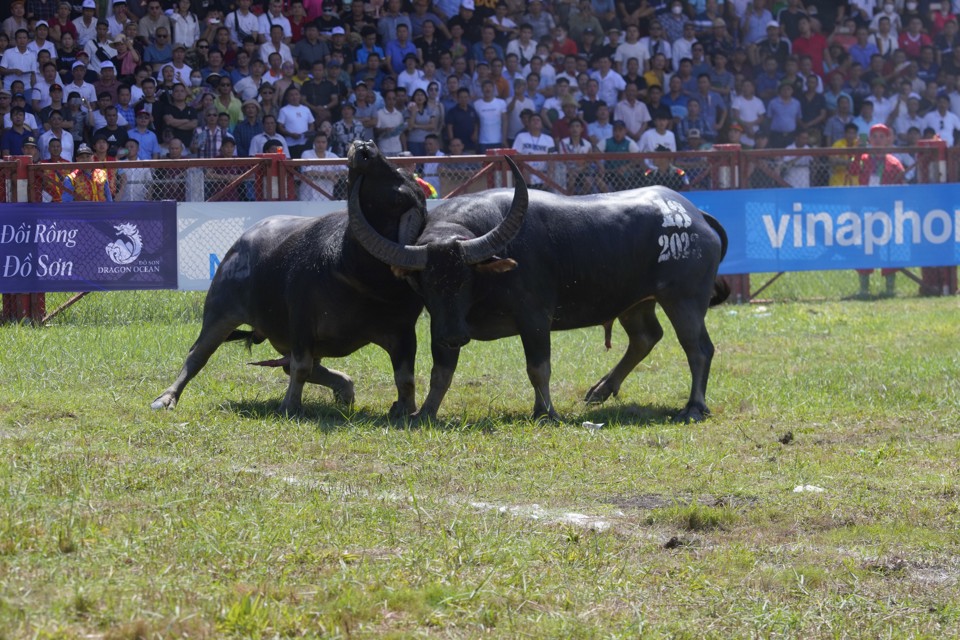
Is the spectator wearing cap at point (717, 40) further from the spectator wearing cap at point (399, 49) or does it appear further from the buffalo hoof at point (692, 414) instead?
the buffalo hoof at point (692, 414)

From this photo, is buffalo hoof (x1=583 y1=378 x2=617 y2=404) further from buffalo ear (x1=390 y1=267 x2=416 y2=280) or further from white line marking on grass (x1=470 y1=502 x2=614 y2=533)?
white line marking on grass (x1=470 y1=502 x2=614 y2=533)

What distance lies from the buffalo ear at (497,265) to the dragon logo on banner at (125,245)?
22.9ft

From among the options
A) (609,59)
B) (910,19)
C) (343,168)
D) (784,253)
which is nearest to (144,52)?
(343,168)

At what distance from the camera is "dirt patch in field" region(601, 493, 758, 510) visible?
22.4ft

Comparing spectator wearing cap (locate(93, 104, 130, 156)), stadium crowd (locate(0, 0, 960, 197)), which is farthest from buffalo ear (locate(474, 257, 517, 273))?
spectator wearing cap (locate(93, 104, 130, 156))

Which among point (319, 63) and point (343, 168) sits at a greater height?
Answer: point (319, 63)

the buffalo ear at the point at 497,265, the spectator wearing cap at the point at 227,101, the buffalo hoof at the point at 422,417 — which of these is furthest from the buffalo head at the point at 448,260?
the spectator wearing cap at the point at 227,101

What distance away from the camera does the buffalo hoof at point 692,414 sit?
950cm

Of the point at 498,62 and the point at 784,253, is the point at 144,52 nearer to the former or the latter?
the point at 498,62

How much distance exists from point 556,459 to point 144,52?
1235 cm

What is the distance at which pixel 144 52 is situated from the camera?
18.4 m

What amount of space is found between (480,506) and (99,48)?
43.2 ft

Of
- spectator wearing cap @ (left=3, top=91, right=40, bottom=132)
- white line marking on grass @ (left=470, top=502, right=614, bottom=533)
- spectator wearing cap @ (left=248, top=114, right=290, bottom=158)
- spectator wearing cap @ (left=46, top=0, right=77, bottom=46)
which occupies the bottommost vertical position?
white line marking on grass @ (left=470, top=502, right=614, bottom=533)

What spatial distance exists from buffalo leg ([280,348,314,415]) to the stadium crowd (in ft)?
24.2
